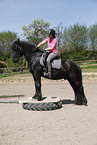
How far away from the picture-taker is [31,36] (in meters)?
47.1

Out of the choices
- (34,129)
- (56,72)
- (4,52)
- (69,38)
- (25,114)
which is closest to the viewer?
(34,129)

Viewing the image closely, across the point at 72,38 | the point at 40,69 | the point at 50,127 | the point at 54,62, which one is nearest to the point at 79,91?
the point at 54,62

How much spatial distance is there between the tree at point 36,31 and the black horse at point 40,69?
128ft

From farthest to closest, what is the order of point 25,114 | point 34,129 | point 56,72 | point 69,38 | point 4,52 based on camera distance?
point 4,52, point 69,38, point 56,72, point 25,114, point 34,129

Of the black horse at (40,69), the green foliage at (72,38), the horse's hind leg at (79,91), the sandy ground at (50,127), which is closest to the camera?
the sandy ground at (50,127)

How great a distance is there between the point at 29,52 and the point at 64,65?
1.50 metres

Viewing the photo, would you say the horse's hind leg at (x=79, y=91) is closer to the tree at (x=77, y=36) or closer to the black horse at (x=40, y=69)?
the black horse at (x=40, y=69)

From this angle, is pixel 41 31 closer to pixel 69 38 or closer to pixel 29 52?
pixel 69 38

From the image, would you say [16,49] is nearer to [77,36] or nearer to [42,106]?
[42,106]

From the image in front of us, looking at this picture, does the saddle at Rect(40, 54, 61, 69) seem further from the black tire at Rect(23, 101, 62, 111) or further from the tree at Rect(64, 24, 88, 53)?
the tree at Rect(64, 24, 88, 53)

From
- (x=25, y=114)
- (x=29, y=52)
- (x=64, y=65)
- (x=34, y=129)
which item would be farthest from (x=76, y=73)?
(x=34, y=129)

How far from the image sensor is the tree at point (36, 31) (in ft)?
149

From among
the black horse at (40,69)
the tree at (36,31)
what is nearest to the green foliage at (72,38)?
the tree at (36,31)

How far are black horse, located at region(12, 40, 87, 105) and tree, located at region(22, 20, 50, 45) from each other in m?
39.2
